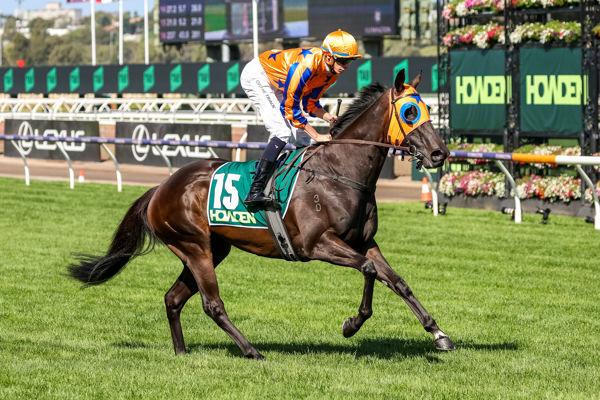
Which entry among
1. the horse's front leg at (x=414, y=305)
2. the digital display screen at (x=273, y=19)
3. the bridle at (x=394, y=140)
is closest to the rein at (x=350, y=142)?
the bridle at (x=394, y=140)

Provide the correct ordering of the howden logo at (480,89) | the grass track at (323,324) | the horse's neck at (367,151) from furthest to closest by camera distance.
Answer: the howden logo at (480,89), the horse's neck at (367,151), the grass track at (323,324)

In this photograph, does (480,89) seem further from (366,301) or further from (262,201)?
(366,301)

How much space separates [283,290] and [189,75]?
2226cm

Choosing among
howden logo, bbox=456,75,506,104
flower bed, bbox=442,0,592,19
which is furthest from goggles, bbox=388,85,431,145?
howden logo, bbox=456,75,506,104

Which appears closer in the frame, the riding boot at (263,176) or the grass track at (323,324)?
the grass track at (323,324)

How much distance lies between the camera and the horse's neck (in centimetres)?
605

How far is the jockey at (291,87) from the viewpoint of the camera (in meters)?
6.03

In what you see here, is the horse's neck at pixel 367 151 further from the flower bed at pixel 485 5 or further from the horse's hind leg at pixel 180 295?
the flower bed at pixel 485 5

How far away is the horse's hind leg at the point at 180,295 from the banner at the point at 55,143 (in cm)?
1830

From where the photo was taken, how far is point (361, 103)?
20.5 ft

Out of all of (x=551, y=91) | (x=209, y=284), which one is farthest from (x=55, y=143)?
(x=209, y=284)

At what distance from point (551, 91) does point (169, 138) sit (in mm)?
11386

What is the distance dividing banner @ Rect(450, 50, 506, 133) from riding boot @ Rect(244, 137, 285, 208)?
982cm

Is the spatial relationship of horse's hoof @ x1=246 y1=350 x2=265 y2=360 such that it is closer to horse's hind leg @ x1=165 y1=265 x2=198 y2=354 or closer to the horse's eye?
horse's hind leg @ x1=165 y1=265 x2=198 y2=354
